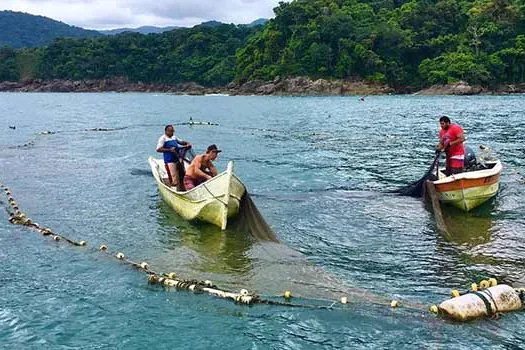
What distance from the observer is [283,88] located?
399ft

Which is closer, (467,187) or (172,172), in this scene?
(467,187)

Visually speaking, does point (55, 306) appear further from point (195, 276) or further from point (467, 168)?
point (467, 168)

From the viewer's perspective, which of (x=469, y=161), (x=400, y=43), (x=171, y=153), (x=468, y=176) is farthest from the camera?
(x=400, y=43)

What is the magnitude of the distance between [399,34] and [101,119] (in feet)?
241

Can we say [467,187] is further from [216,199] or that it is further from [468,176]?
[216,199]

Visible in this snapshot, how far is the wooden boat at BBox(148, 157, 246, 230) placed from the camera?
50.3ft

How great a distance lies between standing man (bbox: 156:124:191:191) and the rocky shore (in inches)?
3671

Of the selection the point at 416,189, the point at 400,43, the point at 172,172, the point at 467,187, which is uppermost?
Answer: the point at 400,43

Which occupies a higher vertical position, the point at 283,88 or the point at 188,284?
the point at 283,88

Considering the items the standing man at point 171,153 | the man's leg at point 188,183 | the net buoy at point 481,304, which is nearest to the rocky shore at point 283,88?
the standing man at point 171,153

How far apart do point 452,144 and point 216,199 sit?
770cm

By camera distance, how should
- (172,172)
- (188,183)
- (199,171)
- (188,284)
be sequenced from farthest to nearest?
(172,172) < (188,183) < (199,171) < (188,284)

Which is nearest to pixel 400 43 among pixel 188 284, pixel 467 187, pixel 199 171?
pixel 467 187

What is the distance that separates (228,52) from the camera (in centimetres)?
16250
